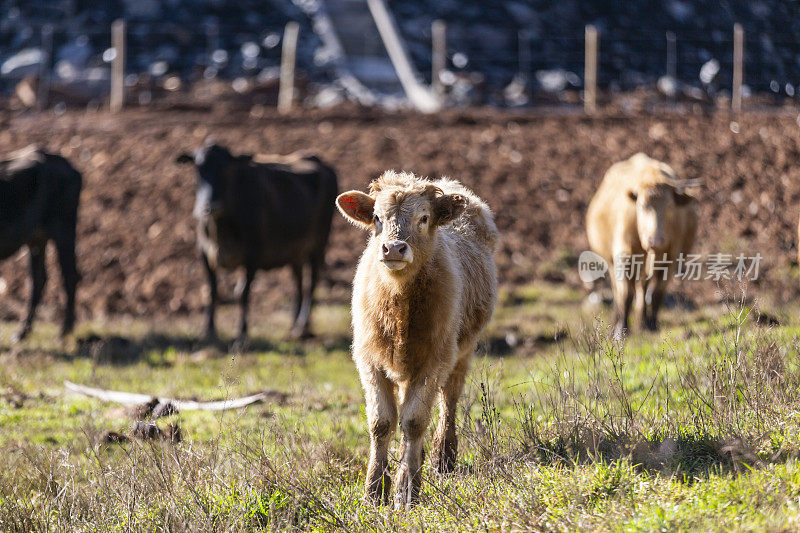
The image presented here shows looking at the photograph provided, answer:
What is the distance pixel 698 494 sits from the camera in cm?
492

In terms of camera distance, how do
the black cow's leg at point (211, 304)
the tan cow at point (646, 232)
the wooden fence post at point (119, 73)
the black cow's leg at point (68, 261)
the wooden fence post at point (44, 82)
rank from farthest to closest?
the wooden fence post at point (44, 82) < the wooden fence post at point (119, 73) < the black cow's leg at point (68, 261) < the black cow's leg at point (211, 304) < the tan cow at point (646, 232)

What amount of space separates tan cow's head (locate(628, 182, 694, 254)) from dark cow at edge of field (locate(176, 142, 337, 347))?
511 cm

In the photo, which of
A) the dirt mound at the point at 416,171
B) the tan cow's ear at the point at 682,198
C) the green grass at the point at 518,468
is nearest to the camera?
the green grass at the point at 518,468

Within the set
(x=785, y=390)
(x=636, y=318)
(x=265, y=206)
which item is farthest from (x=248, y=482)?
(x=265, y=206)

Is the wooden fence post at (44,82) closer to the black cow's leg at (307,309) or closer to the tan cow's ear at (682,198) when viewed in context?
the black cow's leg at (307,309)

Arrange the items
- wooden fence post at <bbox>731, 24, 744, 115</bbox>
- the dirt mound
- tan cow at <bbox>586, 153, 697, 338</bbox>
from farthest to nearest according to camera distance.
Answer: wooden fence post at <bbox>731, 24, 744, 115</bbox>
the dirt mound
tan cow at <bbox>586, 153, 697, 338</bbox>

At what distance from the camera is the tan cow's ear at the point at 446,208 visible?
6.05 metres

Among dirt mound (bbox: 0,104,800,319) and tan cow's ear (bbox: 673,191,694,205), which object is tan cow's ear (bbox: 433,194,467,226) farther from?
dirt mound (bbox: 0,104,800,319)

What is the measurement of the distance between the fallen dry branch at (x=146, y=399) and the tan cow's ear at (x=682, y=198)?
538 centimetres

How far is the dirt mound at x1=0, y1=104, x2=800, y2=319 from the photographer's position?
49.5ft

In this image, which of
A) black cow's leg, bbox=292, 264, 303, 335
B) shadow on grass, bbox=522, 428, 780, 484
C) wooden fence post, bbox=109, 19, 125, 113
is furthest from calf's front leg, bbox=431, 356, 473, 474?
wooden fence post, bbox=109, 19, 125, 113

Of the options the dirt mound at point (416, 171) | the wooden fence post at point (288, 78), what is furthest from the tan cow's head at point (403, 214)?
the wooden fence post at point (288, 78)

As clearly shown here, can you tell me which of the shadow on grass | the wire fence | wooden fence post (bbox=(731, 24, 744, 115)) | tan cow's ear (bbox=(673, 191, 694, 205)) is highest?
the wire fence

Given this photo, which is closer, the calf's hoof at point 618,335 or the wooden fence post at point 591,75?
the calf's hoof at point 618,335
